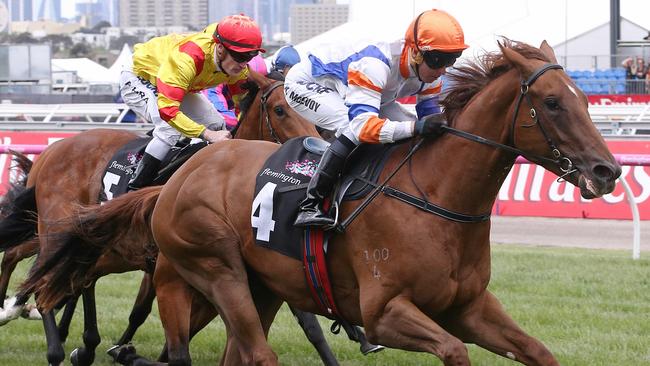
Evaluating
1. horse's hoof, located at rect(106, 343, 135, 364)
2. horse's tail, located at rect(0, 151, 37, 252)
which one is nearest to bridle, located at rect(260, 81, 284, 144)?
horse's hoof, located at rect(106, 343, 135, 364)

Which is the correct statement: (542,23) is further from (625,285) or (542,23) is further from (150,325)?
(150,325)

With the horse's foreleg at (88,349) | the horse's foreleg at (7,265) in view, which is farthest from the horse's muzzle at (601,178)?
the horse's foreleg at (7,265)

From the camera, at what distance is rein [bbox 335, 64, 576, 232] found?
13.0 ft

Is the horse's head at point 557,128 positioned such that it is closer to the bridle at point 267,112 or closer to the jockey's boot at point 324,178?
the jockey's boot at point 324,178

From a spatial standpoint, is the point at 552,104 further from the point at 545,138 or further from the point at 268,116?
the point at 268,116

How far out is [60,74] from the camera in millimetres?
40406

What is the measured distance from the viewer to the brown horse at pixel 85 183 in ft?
19.0

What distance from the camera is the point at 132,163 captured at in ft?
20.2

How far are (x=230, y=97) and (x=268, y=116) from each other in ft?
2.45

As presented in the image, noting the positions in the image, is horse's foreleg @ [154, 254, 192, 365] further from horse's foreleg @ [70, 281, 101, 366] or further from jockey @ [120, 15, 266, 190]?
horse's foreleg @ [70, 281, 101, 366]

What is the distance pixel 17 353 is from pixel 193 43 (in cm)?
205

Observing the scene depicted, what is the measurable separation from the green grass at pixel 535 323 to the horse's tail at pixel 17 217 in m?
0.58

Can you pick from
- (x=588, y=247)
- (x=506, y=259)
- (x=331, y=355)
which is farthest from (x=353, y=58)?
(x=588, y=247)

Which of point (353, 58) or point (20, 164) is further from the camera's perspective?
point (20, 164)
